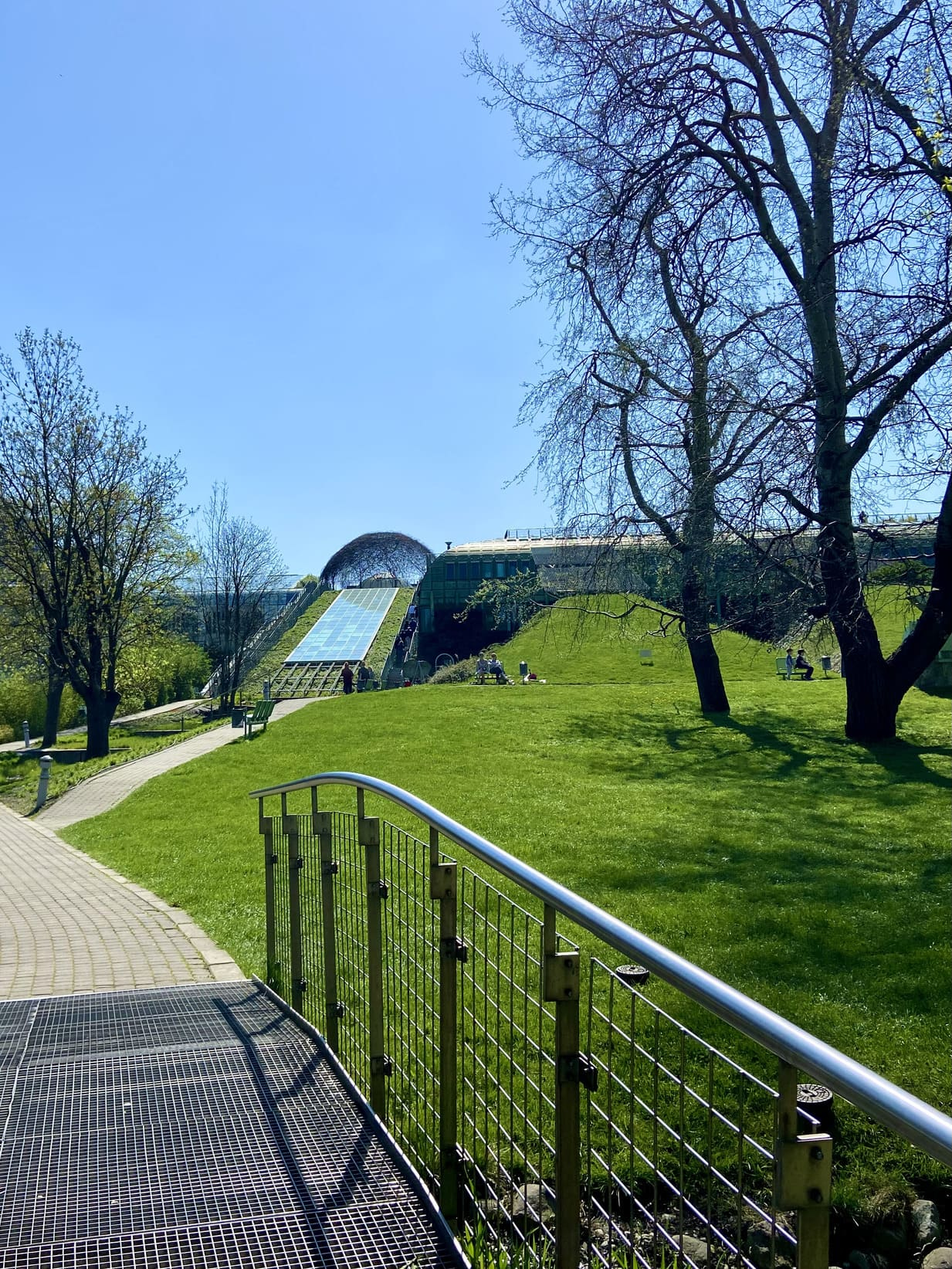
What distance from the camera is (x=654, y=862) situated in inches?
405

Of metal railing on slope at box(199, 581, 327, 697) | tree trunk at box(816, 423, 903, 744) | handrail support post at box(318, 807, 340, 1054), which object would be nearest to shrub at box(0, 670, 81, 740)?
metal railing on slope at box(199, 581, 327, 697)

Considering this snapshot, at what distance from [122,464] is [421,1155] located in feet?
87.3

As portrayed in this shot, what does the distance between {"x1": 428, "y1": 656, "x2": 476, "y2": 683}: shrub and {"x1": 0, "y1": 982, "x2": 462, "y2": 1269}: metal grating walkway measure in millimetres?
33362

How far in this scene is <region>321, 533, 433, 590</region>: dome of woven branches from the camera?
7325cm

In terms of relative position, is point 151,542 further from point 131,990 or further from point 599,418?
point 131,990

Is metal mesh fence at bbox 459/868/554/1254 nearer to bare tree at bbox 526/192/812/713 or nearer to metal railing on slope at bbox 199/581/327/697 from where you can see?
bare tree at bbox 526/192/812/713

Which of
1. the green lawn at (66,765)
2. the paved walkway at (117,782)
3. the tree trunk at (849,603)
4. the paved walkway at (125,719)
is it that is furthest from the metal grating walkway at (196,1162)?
the paved walkway at (125,719)

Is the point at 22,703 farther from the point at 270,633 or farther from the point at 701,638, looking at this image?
the point at 701,638

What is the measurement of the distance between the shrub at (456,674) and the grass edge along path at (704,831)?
12.7 meters


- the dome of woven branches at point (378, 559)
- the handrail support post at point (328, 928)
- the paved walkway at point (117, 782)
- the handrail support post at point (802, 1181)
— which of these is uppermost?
the dome of woven branches at point (378, 559)

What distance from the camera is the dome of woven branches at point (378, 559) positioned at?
73.2m

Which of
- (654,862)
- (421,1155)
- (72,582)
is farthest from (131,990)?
(72,582)

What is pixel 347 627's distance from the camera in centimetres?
5550

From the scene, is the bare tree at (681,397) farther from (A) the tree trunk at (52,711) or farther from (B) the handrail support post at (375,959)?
(A) the tree trunk at (52,711)
